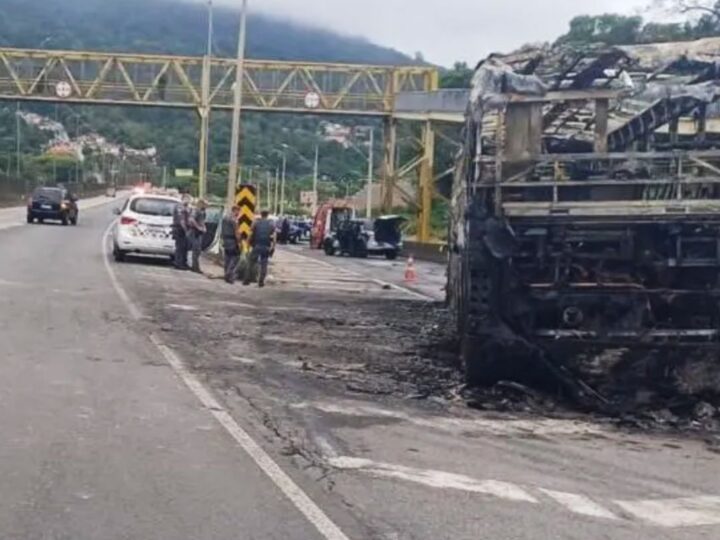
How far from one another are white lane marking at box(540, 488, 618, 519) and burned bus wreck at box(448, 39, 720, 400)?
336 cm

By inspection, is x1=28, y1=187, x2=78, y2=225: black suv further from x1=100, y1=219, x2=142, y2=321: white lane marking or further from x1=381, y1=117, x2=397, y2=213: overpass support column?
x1=100, y1=219, x2=142, y2=321: white lane marking

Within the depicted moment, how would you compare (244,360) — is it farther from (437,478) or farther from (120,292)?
Result: (120,292)

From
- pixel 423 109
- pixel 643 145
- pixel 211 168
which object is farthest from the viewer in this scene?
pixel 211 168

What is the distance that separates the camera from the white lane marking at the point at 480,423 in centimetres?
1066

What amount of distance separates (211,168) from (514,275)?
9304 cm

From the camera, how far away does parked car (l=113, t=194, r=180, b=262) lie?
31.5m

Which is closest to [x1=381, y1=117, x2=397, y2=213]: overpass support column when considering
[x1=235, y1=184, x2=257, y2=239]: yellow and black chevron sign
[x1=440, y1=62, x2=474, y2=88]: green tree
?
[x1=440, y1=62, x2=474, y2=88]: green tree

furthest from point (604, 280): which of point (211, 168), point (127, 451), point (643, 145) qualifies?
point (211, 168)

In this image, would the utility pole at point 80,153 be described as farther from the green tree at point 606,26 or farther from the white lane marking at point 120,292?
the white lane marking at point 120,292

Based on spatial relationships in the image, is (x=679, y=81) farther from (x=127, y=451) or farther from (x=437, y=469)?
(x=127, y=451)

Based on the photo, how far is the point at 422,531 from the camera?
7.17m

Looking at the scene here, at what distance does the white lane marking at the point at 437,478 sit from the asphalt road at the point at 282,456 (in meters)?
0.02

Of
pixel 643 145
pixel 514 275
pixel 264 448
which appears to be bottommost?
pixel 264 448

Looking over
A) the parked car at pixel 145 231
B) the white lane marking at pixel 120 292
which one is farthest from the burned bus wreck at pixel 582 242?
the parked car at pixel 145 231
